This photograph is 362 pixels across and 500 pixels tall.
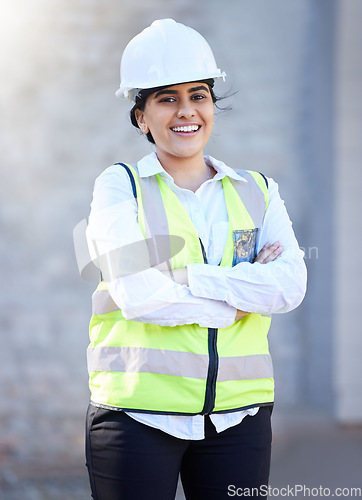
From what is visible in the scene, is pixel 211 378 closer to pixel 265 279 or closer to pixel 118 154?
pixel 265 279

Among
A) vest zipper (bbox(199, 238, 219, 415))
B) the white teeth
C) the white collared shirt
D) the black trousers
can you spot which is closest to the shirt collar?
the white collared shirt

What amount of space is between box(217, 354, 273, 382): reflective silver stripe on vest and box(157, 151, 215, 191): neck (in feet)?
1.67

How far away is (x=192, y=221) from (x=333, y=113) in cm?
273

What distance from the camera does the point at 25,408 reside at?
14.2 feet

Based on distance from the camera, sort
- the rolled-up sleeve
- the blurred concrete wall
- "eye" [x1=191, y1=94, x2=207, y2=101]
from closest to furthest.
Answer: the rolled-up sleeve < "eye" [x1=191, y1=94, x2=207, y2=101] < the blurred concrete wall

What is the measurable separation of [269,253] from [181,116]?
45cm

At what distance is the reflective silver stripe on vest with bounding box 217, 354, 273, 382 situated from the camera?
1.78 meters

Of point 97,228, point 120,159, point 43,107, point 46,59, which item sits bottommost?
point 97,228

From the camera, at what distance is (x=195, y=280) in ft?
6.04

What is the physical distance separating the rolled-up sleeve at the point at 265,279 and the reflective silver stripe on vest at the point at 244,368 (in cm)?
13

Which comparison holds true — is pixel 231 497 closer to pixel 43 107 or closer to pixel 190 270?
pixel 190 270

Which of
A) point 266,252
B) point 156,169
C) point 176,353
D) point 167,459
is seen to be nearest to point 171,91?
point 156,169

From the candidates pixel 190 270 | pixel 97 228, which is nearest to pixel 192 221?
pixel 190 270

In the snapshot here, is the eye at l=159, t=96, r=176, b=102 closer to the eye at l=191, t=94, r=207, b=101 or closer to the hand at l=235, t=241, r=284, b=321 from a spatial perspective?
the eye at l=191, t=94, r=207, b=101
